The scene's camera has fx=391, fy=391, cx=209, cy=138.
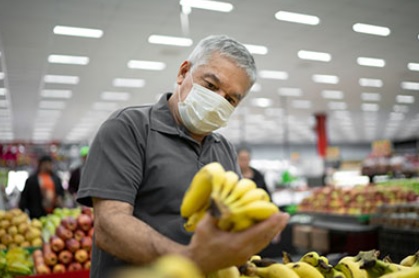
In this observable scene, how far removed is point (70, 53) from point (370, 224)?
7.18 metres

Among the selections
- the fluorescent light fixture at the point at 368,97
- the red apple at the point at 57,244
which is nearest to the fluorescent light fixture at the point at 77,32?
the red apple at the point at 57,244

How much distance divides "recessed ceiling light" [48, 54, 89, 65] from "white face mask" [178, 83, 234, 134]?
8.54 meters

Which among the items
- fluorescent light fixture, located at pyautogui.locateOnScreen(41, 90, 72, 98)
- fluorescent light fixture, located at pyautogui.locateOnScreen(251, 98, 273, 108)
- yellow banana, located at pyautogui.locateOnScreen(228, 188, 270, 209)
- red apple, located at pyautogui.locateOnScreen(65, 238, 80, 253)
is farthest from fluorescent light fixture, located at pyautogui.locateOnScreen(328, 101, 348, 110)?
yellow banana, located at pyautogui.locateOnScreen(228, 188, 270, 209)

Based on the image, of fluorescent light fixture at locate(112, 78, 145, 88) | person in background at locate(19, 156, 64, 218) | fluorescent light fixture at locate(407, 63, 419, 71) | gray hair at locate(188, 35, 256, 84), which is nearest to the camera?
gray hair at locate(188, 35, 256, 84)

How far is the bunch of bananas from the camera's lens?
820 millimetres

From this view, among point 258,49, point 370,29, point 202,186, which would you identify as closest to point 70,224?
point 202,186

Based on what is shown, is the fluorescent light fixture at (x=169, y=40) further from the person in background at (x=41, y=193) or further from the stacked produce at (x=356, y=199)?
the stacked produce at (x=356, y=199)

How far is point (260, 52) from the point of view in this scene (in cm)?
954

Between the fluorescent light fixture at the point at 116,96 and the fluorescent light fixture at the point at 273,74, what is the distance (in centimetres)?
497

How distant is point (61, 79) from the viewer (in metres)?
11.2

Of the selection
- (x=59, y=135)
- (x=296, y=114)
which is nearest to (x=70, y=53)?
(x=296, y=114)

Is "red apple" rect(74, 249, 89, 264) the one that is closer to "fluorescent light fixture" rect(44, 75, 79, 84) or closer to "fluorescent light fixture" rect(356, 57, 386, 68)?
"fluorescent light fixture" rect(356, 57, 386, 68)

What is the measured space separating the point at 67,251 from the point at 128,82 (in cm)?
976

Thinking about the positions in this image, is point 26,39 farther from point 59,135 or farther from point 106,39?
point 59,135
